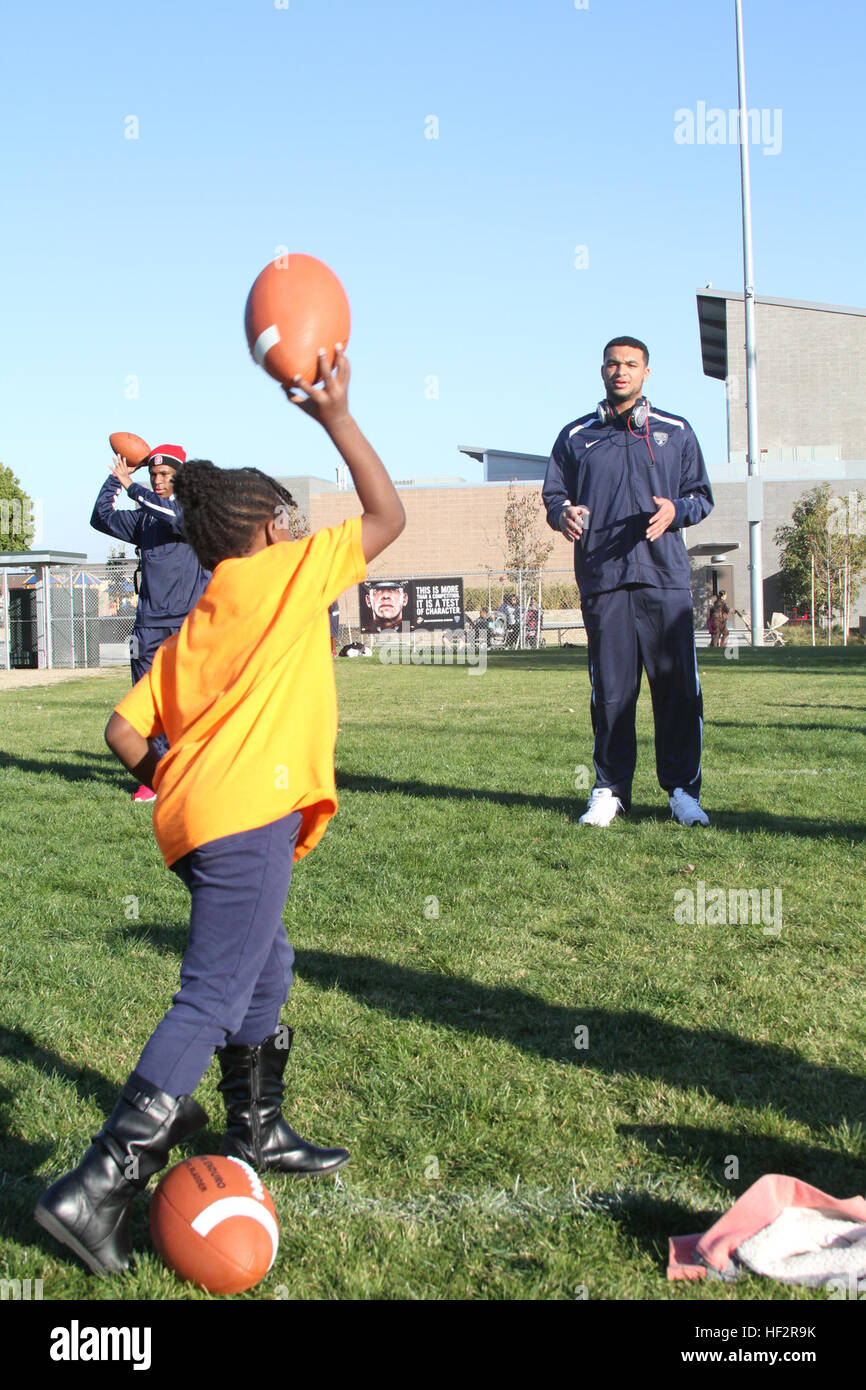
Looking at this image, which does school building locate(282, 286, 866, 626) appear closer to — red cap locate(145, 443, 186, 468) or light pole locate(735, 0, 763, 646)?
light pole locate(735, 0, 763, 646)

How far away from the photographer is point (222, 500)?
106 inches

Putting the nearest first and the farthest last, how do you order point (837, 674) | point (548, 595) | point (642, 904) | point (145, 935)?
point (145, 935) < point (642, 904) < point (837, 674) < point (548, 595)

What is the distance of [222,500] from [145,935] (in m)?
2.27

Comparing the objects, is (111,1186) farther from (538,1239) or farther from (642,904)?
(642,904)

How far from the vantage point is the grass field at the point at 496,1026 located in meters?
2.38

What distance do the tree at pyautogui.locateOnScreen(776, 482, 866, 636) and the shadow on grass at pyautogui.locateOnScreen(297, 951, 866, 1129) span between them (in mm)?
37510

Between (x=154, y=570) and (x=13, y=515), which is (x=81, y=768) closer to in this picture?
(x=154, y=570)

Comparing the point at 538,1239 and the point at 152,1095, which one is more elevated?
the point at 152,1095

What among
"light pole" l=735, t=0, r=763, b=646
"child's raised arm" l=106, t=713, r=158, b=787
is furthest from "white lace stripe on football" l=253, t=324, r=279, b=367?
"light pole" l=735, t=0, r=763, b=646

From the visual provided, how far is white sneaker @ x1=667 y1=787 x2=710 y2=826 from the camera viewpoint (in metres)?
6.30

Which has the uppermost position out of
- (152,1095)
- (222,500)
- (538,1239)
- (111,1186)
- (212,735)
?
(222,500)

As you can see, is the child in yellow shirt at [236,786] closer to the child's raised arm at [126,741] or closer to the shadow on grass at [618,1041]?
the child's raised arm at [126,741]

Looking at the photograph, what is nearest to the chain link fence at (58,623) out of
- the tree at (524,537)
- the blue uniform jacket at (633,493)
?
the blue uniform jacket at (633,493)

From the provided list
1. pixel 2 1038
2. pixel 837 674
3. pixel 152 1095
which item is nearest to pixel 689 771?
pixel 2 1038
